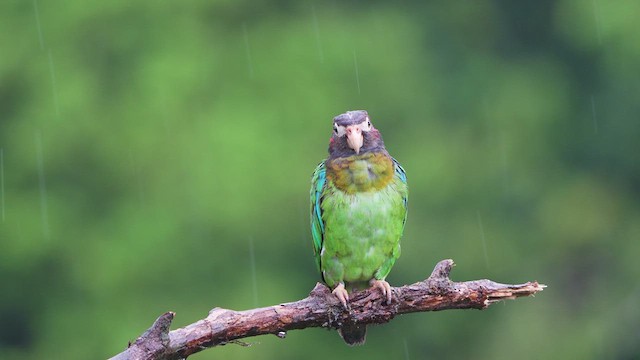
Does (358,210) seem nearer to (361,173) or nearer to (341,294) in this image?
(361,173)

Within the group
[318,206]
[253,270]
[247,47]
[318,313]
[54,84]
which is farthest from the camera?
[247,47]

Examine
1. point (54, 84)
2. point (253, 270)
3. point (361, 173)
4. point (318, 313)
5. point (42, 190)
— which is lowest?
point (253, 270)

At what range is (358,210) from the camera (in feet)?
21.9

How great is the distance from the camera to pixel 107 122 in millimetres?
14258

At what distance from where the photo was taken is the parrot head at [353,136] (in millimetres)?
6676

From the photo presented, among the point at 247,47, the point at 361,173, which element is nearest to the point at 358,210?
the point at 361,173

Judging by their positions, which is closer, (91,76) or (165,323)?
(165,323)

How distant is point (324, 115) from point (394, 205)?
289 inches

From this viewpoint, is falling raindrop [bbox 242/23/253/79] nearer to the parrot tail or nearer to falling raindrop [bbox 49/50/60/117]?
falling raindrop [bbox 49/50/60/117]

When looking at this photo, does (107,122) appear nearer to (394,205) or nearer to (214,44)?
(214,44)

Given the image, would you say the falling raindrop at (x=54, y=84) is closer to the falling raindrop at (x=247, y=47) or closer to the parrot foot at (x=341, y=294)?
the falling raindrop at (x=247, y=47)

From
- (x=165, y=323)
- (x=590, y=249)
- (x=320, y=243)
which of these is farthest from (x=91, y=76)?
→ (x=165, y=323)

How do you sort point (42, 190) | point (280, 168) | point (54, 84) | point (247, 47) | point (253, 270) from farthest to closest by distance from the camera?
point (247, 47) → point (54, 84) → point (42, 190) → point (253, 270) → point (280, 168)

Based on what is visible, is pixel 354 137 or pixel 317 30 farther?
pixel 317 30
